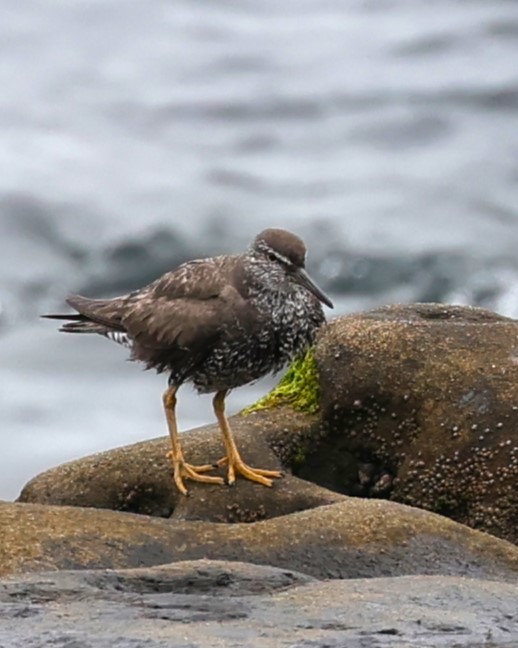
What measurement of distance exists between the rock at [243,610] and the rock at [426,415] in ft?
9.57

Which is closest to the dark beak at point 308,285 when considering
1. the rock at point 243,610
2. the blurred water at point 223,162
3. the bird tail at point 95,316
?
the bird tail at point 95,316

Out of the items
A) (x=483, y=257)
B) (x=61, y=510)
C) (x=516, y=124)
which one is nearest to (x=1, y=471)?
(x=483, y=257)

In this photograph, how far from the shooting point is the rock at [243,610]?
3.77 metres

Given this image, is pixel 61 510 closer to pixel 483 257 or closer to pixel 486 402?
pixel 486 402

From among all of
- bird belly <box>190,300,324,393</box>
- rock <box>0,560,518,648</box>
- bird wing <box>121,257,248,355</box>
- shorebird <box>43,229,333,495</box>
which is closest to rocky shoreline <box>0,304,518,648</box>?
rock <box>0,560,518,648</box>

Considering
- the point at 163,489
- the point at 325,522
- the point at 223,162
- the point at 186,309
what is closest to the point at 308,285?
the point at 186,309

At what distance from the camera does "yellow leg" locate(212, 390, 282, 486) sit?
7203mm

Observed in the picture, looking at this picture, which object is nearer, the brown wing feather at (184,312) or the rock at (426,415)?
the brown wing feather at (184,312)

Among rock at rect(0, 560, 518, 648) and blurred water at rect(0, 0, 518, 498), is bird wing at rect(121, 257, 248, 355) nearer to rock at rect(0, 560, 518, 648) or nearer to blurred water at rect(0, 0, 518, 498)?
rock at rect(0, 560, 518, 648)

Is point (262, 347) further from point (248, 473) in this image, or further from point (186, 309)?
point (248, 473)

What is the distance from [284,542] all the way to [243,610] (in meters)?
1.80

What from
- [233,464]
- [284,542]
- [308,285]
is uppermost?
[308,285]

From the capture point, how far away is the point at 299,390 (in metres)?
8.31

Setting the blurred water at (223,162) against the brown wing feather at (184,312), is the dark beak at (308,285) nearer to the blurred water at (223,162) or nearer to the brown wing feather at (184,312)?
the brown wing feather at (184,312)
